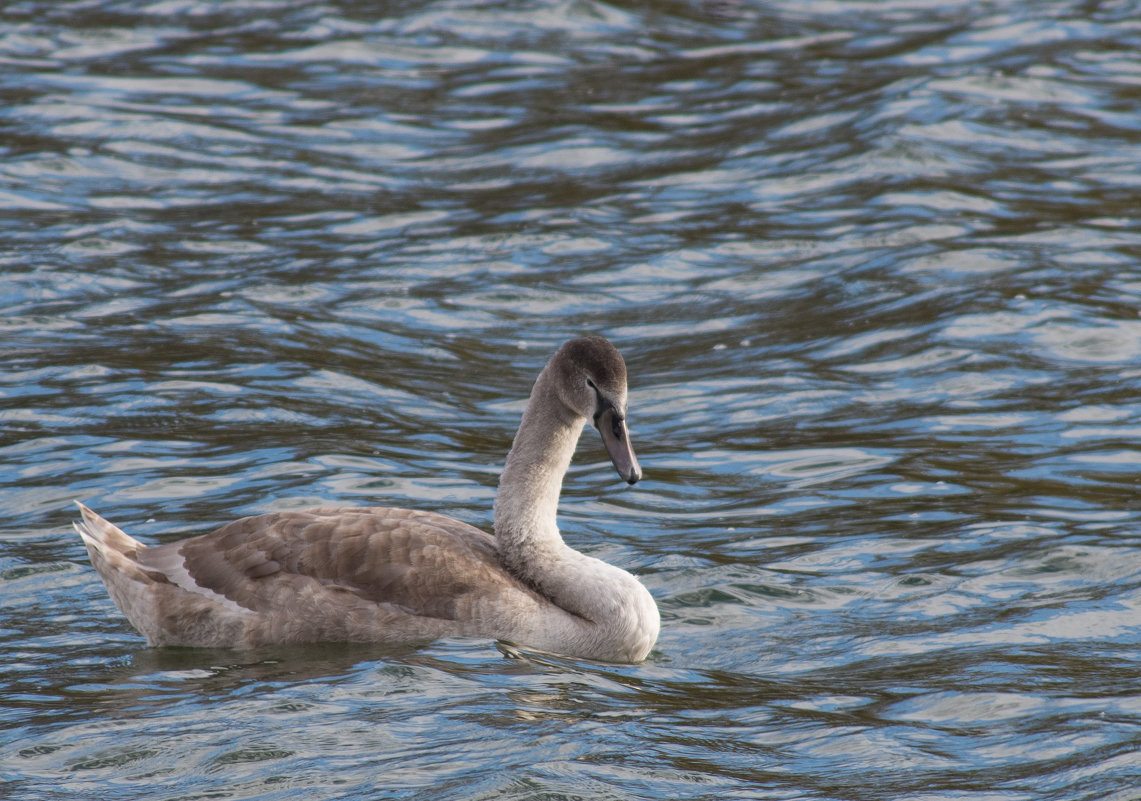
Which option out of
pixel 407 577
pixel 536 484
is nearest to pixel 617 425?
pixel 536 484

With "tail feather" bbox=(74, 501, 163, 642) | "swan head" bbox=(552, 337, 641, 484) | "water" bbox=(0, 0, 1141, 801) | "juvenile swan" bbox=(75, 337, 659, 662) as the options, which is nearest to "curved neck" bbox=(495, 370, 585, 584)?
"juvenile swan" bbox=(75, 337, 659, 662)

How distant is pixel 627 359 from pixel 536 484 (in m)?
5.58

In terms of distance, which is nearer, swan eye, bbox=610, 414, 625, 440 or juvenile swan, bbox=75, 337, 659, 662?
juvenile swan, bbox=75, 337, 659, 662

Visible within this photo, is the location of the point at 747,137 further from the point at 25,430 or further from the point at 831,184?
the point at 25,430

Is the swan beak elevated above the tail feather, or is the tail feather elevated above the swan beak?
the swan beak

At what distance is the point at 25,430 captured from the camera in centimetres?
1200

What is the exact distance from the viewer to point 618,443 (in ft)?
28.5

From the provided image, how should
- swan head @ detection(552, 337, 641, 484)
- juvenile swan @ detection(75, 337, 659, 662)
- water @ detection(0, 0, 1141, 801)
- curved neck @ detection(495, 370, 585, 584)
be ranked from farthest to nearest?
curved neck @ detection(495, 370, 585, 584), swan head @ detection(552, 337, 641, 484), juvenile swan @ detection(75, 337, 659, 662), water @ detection(0, 0, 1141, 801)

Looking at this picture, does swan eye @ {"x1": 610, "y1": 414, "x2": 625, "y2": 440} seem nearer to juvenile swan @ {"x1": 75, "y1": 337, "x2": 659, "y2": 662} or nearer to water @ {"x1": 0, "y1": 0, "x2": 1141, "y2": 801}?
juvenile swan @ {"x1": 75, "y1": 337, "x2": 659, "y2": 662}

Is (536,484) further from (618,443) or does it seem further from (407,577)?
(407,577)

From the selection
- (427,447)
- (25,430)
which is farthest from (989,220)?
(25,430)

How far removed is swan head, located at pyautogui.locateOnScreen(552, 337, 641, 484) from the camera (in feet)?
28.4

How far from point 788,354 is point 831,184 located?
5092mm

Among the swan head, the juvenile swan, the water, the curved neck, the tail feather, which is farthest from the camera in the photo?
the curved neck
